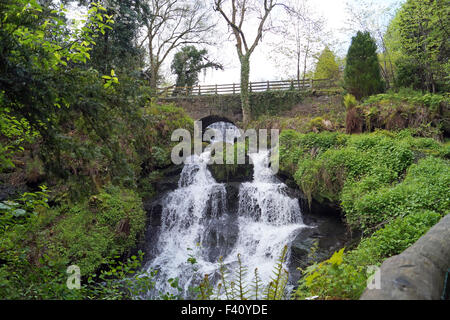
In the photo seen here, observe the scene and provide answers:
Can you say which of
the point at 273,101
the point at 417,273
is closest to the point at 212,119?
the point at 273,101

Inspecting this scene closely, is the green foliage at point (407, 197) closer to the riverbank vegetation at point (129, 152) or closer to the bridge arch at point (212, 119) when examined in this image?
the riverbank vegetation at point (129, 152)

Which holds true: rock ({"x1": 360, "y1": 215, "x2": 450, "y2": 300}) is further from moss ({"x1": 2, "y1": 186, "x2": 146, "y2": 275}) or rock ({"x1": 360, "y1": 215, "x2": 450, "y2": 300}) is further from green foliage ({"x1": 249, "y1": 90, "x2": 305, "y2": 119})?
green foliage ({"x1": 249, "y1": 90, "x2": 305, "y2": 119})

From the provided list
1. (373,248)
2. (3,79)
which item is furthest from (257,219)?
(3,79)

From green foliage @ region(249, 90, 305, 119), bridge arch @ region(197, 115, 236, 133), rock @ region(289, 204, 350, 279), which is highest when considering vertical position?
green foliage @ region(249, 90, 305, 119)

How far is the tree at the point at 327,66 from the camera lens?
69.7 feet

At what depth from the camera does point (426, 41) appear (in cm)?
1226

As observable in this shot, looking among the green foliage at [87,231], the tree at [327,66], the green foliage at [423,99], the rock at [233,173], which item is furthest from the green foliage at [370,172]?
the tree at [327,66]

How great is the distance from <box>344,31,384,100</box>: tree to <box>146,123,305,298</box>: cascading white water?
19.7 ft

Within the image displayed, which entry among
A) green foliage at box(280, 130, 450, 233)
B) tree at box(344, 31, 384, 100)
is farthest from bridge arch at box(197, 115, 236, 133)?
green foliage at box(280, 130, 450, 233)

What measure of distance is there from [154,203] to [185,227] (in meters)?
1.67

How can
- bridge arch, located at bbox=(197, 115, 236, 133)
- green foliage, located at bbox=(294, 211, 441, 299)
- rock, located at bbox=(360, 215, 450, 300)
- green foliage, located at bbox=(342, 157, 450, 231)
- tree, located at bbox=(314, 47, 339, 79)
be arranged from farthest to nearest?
tree, located at bbox=(314, 47, 339, 79), bridge arch, located at bbox=(197, 115, 236, 133), green foliage, located at bbox=(342, 157, 450, 231), green foliage, located at bbox=(294, 211, 441, 299), rock, located at bbox=(360, 215, 450, 300)

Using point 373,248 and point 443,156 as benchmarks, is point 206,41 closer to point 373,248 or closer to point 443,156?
point 443,156

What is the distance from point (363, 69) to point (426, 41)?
2604mm

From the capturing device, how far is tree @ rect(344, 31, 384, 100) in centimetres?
1323
